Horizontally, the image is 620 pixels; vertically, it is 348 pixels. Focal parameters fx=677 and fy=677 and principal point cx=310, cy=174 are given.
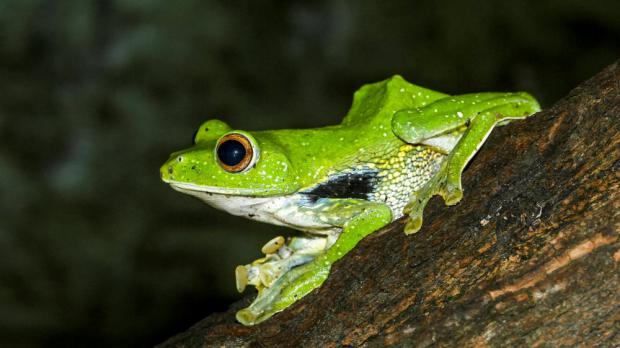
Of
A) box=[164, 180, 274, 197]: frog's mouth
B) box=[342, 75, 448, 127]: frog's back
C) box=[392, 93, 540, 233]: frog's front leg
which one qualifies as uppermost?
box=[342, 75, 448, 127]: frog's back

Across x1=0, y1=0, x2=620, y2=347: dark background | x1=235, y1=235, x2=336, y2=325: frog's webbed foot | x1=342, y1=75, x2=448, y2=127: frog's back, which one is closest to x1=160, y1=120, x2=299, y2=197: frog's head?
x1=235, y1=235, x2=336, y2=325: frog's webbed foot

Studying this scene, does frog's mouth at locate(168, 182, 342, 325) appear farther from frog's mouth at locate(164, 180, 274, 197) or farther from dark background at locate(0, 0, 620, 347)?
dark background at locate(0, 0, 620, 347)

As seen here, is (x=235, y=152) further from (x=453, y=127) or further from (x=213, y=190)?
(x=453, y=127)

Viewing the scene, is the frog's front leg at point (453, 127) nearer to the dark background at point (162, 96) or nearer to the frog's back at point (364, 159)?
the frog's back at point (364, 159)

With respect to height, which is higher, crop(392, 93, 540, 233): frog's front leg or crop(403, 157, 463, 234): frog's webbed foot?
crop(392, 93, 540, 233): frog's front leg

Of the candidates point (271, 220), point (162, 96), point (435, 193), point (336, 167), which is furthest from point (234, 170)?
point (162, 96)

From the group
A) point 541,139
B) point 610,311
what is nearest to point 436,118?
point 541,139
